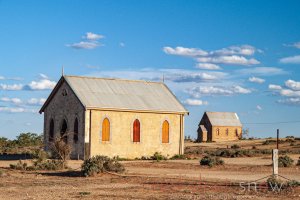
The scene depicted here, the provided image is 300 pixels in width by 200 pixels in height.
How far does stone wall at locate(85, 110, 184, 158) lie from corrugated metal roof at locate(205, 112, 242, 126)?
44659 mm

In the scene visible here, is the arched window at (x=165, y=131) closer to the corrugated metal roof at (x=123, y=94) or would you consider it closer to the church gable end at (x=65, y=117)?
the corrugated metal roof at (x=123, y=94)

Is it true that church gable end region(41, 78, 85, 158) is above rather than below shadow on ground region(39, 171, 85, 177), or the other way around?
above

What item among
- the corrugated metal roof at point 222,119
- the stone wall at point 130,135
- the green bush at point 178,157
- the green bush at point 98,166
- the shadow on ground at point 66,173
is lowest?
the shadow on ground at point 66,173

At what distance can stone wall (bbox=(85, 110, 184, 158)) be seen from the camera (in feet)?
121

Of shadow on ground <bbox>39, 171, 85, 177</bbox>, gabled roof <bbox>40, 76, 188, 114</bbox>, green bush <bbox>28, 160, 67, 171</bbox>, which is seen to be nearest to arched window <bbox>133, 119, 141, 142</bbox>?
gabled roof <bbox>40, 76, 188, 114</bbox>

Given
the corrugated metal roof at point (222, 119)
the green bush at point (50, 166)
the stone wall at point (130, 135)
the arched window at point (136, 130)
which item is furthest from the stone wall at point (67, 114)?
the corrugated metal roof at point (222, 119)

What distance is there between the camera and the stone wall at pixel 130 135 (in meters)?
36.8

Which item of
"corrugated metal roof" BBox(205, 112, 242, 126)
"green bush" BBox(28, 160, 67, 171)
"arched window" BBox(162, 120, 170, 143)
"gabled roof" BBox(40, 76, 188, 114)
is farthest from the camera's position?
"corrugated metal roof" BBox(205, 112, 242, 126)

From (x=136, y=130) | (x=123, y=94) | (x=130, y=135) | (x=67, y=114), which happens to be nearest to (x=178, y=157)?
(x=136, y=130)

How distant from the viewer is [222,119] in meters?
85.6

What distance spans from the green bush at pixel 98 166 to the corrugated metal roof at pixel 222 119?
59320 mm

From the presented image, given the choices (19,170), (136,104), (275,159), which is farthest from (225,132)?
(275,159)

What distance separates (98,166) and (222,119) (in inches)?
2434

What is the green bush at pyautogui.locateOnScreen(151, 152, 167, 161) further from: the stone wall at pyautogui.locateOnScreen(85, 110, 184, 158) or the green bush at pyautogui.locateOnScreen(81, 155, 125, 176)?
the green bush at pyautogui.locateOnScreen(81, 155, 125, 176)
